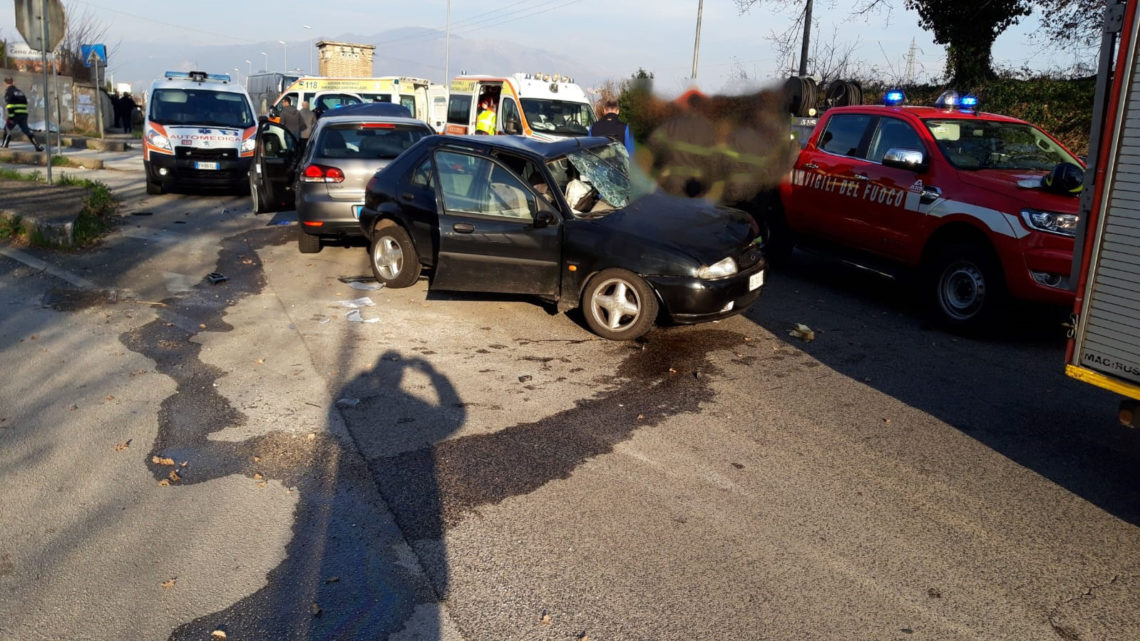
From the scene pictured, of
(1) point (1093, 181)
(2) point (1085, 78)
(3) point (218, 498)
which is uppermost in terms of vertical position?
(2) point (1085, 78)

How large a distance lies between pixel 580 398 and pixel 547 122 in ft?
38.1

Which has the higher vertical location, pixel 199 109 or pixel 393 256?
pixel 199 109

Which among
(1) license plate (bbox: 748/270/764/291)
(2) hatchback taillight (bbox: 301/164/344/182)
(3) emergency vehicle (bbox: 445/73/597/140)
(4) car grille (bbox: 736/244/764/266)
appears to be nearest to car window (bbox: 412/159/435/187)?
(2) hatchback taillight (bbox: 301/164/344/182)

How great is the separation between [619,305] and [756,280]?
1.20m

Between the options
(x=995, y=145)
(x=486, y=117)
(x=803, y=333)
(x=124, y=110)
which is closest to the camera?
(x=803, y=333)

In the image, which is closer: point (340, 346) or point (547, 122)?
point (340, 346)

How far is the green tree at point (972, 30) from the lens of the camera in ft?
60.2

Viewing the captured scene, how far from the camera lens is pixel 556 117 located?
16953 millimetres

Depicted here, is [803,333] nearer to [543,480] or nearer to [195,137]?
[543,480]

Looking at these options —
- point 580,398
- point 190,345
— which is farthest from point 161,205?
point 580,398

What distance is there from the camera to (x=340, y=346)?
7.19m

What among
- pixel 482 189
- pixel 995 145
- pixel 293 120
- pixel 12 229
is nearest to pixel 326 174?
pixel 482 189

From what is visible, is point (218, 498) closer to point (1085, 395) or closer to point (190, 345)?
point (190, 345)

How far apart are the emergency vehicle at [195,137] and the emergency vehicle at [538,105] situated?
462 centimetres
